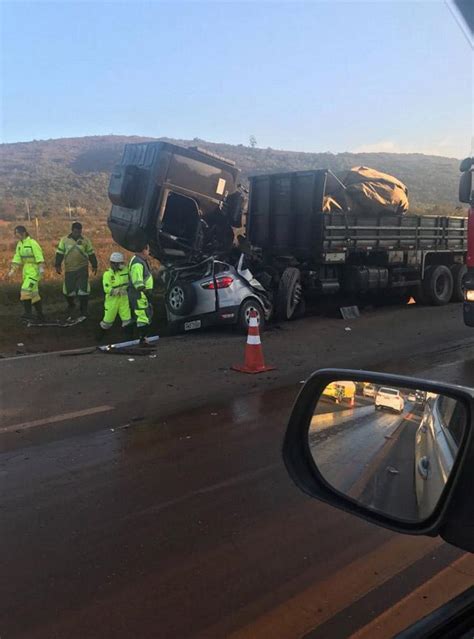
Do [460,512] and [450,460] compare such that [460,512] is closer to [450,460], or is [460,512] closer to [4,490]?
[450,460]

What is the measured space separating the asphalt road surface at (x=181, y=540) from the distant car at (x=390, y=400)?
4.20ft

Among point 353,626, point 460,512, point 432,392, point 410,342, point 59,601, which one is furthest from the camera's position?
point 410,342

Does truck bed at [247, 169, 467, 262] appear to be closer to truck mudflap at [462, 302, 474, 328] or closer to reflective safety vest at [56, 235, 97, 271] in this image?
reflective safety vest at [56, 235, 97, 271]

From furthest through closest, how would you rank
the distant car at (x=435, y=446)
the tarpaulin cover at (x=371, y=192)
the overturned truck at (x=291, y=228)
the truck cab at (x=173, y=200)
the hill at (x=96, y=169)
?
the hill at (x=96, y=169)
the tarpaulin cover at (x=371, y=192)
the overturned truck at (x=291, y=228)
the truck cab at (x=173, y=200)
the distant car at (x=435, y=446)

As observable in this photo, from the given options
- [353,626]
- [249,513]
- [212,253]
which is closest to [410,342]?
[212,253]

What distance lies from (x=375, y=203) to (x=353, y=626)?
11.5 meters

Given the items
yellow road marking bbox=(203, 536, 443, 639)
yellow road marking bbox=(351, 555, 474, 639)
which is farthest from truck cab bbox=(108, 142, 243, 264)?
yellow road marking bbox=(351, 555, 474, 639)

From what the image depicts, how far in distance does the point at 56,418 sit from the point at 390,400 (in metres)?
4.76

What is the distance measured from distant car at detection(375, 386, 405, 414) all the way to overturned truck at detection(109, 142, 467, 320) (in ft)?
28.1

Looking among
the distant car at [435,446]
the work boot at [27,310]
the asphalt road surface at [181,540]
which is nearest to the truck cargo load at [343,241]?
the work boot at [27,310]

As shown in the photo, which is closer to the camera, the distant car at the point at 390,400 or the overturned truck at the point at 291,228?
the distant car at the point at 390,400

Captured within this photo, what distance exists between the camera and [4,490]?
420cm

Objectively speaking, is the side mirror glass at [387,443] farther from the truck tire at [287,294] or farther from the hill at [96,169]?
the hill at [96,169]

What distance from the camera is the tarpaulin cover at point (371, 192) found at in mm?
12922
